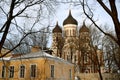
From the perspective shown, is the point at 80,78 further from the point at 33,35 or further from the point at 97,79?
the point at 33,35

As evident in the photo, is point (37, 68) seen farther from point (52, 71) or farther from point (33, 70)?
point (52, 71)

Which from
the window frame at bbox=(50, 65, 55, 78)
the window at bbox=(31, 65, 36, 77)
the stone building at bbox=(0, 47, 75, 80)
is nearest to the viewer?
the stone building at bbox=(0, 47, 75, 80)

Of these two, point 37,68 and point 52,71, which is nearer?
point 37,68

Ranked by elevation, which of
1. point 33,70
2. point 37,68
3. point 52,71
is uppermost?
point 37,68

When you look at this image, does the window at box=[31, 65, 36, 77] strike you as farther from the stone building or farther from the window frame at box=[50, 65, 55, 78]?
the window frame at box=[50, 65, 55, 78]

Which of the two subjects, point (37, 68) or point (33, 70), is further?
point (33, 70)

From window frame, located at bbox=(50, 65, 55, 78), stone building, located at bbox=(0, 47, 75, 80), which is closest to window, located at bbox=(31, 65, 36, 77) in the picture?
stone building, located at bbox=(0, 47, 75, 80)

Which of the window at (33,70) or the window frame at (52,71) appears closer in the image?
the window at (33,70)

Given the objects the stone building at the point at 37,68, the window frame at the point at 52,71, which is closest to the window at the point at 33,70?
the stone building at the point at 37,68

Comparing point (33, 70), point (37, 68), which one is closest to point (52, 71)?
point (37, 68)

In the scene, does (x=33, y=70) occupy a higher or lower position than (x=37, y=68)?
lower

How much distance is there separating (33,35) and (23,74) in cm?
2415

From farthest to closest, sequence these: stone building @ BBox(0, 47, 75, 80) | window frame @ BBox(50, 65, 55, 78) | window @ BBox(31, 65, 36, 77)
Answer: window frame @ BBox(50, 65, 55, 78) < window @ BBox(31, 65, 36, 77) < stone building @ BBox(0, 47, 75, 80)

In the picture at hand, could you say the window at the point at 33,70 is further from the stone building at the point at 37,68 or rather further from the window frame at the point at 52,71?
the window frame at the point at 52,71
